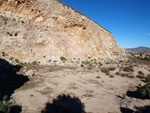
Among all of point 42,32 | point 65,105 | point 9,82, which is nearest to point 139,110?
point 65,105

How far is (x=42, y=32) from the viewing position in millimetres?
17453

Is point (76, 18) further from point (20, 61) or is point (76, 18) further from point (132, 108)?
point (132, 108)

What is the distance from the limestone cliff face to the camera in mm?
15039

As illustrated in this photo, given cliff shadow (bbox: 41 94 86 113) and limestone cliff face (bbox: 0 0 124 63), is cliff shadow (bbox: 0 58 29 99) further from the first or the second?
limestone cliff face (bbox: 0 0 124 63)

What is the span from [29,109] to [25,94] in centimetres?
167

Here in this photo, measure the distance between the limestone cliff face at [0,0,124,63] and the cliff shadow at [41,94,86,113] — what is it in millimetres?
11303

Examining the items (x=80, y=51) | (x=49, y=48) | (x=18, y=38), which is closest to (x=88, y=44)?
(x=80, y=51)

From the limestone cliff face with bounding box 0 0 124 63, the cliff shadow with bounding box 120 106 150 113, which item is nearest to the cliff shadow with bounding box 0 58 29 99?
the cliff shadow with bounding box 120 106 150 113

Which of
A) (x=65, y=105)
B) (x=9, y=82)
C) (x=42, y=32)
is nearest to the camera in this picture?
(x=65, y=105)

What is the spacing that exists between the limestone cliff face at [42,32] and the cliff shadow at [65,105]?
37.1 feet

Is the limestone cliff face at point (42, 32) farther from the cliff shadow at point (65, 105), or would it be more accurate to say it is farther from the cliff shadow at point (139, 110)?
the cliff shadow at point (139, 110)

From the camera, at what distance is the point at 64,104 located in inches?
207

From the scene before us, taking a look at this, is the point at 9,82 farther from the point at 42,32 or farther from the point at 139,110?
the point at 42,32

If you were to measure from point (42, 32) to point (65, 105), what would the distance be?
14914mm
